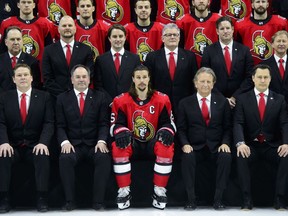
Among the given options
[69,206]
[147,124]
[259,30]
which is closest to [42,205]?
[69,206]

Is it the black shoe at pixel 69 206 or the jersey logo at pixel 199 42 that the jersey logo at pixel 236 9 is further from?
the black shoe at pixel 69 206

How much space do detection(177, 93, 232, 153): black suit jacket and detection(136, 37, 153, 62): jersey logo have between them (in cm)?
116

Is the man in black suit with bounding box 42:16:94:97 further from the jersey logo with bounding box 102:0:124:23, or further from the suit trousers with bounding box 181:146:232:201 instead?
the suit trousers with bounding box 181:146:232:201

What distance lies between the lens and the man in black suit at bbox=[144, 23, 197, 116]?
669 centimetres

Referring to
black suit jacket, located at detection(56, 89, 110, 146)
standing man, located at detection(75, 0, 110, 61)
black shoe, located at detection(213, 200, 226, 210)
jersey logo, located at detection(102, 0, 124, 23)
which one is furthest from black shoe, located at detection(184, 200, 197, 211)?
jersey logo, located at detection(102, 0, 124, 23)

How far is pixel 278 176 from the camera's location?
19.4 ft

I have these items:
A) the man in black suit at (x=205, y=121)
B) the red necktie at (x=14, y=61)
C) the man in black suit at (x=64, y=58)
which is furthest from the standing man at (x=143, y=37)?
the red necktie at (x=14, y=61)

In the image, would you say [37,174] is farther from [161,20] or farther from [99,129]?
[161,20]

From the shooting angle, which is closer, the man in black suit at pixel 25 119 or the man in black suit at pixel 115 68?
the man in black suit at pixel 25 119

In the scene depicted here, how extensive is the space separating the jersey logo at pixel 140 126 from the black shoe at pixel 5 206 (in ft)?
4.18

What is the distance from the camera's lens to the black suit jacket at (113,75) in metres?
6.68

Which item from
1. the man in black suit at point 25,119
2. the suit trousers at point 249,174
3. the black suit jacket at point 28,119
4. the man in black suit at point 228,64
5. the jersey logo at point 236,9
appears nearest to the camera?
the suit trousers at point 249,174

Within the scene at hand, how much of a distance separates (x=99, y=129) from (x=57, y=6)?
1990mm

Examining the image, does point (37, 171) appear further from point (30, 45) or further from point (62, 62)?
point (30, 45)
